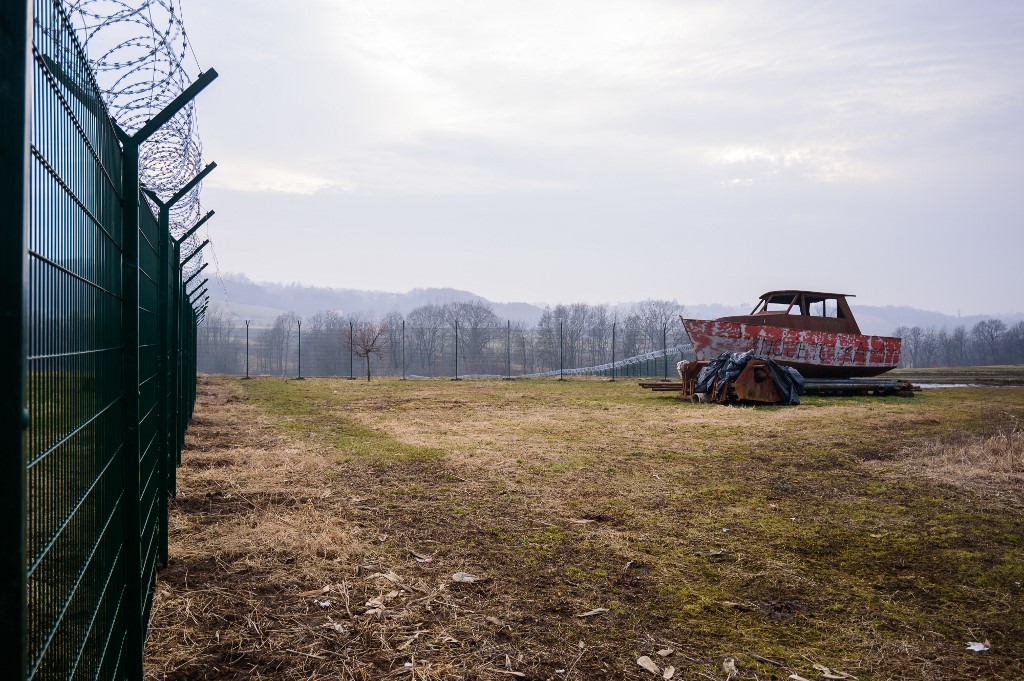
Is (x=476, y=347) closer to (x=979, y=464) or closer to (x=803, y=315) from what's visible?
(x=803, y=315)

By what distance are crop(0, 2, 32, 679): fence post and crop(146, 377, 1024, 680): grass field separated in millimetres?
2139

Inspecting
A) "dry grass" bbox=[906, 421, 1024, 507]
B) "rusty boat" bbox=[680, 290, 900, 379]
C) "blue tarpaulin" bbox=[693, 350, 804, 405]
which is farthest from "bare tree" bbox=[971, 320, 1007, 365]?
"dry grass" bbox=[906, 421, 1024, 507]

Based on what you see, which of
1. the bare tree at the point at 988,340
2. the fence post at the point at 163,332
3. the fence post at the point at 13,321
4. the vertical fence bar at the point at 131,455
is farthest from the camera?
the bare tree at the point at 988,340

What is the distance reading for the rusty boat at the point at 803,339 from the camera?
17859mm

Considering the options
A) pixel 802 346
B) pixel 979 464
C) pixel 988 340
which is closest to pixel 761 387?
pixel 802 346

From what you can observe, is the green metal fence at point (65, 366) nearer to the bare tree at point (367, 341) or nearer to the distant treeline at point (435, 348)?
the bare tree at point (367, 341)

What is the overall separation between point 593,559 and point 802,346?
15.5 metres

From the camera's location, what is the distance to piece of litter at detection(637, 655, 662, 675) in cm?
307

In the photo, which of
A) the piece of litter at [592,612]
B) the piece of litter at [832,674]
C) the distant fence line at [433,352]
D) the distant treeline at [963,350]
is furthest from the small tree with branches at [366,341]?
the distant treeline at [963,350]

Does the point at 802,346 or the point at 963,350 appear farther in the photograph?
the point at 963,350

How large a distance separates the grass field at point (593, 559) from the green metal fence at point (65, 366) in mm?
891

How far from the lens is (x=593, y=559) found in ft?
15.0

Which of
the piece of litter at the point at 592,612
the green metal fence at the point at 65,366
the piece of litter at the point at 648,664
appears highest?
the green metal fence at the point at 65,366

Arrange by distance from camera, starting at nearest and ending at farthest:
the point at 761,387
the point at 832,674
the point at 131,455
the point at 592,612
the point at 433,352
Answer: the point at 131,455 < the point at 832,674 < the point at 592,612 < the point at 761,387 < the point at 433,352
